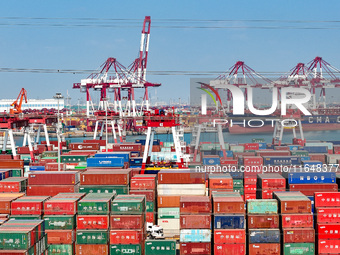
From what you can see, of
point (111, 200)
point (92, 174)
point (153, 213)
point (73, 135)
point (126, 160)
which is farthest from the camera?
point (73, 135)

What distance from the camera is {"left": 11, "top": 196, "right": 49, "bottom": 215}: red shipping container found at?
77.4ft

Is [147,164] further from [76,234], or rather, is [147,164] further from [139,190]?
[76,234]

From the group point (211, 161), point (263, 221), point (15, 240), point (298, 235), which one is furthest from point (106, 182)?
point (298, 235)

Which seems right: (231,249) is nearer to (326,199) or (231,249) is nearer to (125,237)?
→ (125,237)

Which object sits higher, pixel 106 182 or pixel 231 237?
pixel 106 182

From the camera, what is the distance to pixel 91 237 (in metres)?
22.4

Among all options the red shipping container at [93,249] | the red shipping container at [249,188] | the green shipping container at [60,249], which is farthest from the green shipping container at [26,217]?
the red shipping container at [249,188]

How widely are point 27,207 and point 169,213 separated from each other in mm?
8541

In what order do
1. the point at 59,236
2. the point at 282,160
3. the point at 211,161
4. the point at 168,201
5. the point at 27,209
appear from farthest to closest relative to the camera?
the point at 211,161
the point at 282,160
the point at 168,201
the point at 27,209
the point at 59,236

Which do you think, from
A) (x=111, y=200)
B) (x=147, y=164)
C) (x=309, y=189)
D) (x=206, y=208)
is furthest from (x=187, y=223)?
(x=147, y=164)

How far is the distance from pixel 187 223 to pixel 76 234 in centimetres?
609

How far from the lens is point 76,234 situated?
A: 891 inches

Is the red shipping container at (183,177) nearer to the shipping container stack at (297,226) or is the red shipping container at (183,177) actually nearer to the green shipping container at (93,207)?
the green shipping container at (93,207)

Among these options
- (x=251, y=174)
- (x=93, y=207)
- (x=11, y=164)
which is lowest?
(x=93, y=207)
